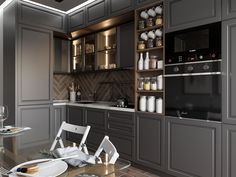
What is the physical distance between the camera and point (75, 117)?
3883 millimetres

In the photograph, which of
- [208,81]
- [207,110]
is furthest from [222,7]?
[207,110]

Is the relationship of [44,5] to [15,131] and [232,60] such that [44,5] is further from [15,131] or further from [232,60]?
[232,60]

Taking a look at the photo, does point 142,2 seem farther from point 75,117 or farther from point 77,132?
point 75,117

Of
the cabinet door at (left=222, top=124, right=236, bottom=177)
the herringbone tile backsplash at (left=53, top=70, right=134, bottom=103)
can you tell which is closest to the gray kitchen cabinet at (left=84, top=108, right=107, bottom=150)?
the herringbone tile backsplash at (left=53, top=70, right=134, bottom=103)

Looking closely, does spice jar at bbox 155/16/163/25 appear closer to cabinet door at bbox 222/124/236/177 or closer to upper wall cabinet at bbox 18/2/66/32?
cabinet door at bbox 222/124/236/177

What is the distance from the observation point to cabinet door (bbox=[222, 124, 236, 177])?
6.40ft

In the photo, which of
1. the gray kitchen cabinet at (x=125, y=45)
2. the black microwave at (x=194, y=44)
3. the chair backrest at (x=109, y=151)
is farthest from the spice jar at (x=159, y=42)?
the chair backrest at (x=109, y=151)

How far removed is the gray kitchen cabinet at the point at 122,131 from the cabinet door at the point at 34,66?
138 centimetres

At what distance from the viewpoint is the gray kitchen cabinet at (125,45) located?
3.32m

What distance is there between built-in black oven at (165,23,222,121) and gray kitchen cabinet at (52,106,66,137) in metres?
2.31

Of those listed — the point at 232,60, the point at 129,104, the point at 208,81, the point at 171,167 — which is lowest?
the point at 171,167

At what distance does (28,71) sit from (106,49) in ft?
4.66

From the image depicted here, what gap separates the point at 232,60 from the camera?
1964 mm

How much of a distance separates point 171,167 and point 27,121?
247 centimetres
